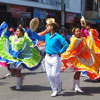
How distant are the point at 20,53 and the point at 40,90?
1.17m

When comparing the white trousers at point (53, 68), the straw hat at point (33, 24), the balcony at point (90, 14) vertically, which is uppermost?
the balcony at point (90, 14)

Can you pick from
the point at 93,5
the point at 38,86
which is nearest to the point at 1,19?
the point at 38,86

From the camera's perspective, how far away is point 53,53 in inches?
275

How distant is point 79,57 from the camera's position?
7480 millimetres

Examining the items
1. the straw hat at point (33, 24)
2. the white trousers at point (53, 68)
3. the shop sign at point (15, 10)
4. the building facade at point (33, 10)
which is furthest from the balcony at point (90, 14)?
the white trousers at point (53, 68)

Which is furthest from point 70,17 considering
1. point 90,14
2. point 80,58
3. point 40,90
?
point 80,58

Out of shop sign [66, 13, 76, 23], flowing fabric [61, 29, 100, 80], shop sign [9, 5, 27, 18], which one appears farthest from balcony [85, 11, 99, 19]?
flowing fabric [61, 29, 100, 80]

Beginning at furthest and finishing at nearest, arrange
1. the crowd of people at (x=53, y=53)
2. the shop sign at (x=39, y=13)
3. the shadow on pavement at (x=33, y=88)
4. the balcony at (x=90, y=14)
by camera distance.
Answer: the balcony at (x=90, y=14)
the shop sign at (x=39, y=13)
the shadow on pavement at (x=33, y=88)
the crowd of people at (x=53, y=53)

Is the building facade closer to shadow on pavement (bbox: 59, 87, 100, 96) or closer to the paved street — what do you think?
the paved street

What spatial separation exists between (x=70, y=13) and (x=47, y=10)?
5213mm

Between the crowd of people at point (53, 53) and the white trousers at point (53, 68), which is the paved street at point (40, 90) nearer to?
the crowd of people at point (53, 53)

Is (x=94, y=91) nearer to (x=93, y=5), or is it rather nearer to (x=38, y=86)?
(x=38, y=86)

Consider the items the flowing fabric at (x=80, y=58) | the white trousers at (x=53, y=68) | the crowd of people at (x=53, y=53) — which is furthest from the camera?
the flowing fabric at (x=80, y=58)

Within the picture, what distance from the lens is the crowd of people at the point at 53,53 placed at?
7039 mm
